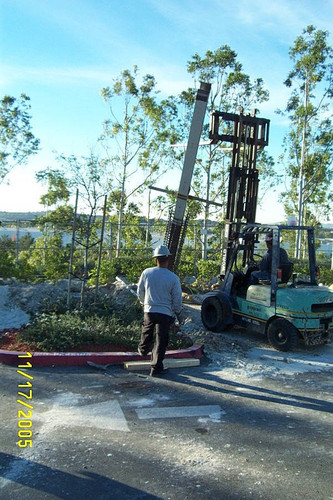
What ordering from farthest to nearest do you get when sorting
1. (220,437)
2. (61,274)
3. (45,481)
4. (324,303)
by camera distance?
(61,274) → (324,303) → (220,437) → (45,481)

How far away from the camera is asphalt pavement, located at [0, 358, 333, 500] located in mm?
3439

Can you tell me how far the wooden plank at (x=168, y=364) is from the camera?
20.5 feet

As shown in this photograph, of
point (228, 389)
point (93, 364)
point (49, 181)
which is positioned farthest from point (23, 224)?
point (228, 389)

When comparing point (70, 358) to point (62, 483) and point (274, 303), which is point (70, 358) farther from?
point (274, 303)

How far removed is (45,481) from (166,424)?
4.79ft

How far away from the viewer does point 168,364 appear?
6445mm

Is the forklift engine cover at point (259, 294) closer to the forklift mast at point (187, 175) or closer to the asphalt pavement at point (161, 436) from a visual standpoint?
the forklift mast at point (187, 175)

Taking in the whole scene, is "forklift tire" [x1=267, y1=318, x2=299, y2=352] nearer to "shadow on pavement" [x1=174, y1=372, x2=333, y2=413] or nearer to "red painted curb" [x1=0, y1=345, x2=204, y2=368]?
"shadow on pavement" [x1=174, y1=372, x2=333, y2=413]

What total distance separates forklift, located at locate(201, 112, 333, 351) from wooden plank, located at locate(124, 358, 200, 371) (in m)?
1.85

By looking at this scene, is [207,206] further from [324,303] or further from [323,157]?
[324,303]

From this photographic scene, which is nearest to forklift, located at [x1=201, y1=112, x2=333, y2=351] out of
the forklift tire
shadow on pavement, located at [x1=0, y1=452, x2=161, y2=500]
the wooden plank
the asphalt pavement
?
the forklift tire

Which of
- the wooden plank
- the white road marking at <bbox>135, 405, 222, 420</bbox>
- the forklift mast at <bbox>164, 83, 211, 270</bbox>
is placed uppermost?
the forklift mast at <bbox>164, 83, 211, 270</bbox>

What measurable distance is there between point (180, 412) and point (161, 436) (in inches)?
24.8

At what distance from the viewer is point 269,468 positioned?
3775mm
